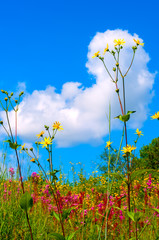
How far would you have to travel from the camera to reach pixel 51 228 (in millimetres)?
3463

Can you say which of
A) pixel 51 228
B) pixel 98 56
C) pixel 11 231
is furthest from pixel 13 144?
pixel 51 228

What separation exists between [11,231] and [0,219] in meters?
0.22

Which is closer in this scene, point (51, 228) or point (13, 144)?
point (13, 144)

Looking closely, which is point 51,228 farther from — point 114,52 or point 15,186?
point 114,52

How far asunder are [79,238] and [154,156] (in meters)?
9.81

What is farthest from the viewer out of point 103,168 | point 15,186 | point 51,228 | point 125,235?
point 103,168

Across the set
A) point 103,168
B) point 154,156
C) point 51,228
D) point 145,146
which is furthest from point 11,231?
point 145,146

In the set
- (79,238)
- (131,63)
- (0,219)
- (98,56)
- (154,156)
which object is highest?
(154,156)

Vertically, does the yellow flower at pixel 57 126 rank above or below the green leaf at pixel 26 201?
above

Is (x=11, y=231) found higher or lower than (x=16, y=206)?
lower

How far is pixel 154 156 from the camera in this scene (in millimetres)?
12164

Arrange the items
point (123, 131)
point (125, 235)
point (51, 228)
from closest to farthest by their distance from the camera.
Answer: point (123, 131), point (125, 235), point (51, 228)

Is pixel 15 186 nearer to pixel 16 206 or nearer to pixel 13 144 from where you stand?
pixel 16 206

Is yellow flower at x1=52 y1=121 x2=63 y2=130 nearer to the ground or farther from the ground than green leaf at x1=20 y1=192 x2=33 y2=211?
farther from the ground
